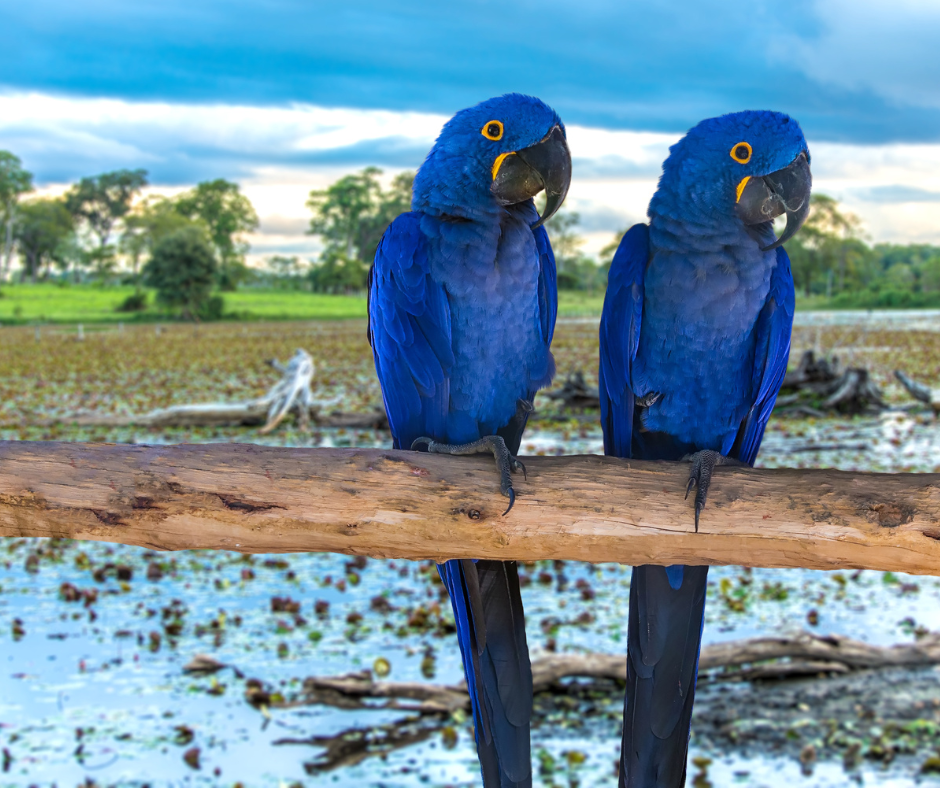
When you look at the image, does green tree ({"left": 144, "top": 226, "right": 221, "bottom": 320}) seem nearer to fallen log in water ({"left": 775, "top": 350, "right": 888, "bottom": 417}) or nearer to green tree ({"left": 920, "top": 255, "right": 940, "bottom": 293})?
Answer: fallen log in water ({"left": 775, "top": 350, "right": 888, "bottom": 417})

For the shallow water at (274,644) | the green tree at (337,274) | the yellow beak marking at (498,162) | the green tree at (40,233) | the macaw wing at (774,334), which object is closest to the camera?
the yellow beak marking at (498,162)

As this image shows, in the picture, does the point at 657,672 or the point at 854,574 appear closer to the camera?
the point at 657,672

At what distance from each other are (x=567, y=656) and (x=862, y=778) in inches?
A: 54.3

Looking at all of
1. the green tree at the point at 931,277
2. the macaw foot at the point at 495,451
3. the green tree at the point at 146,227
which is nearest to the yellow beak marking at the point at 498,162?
the macaw foot at the point at 495,451

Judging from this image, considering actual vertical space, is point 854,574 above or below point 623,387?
below

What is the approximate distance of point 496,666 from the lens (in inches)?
78.6

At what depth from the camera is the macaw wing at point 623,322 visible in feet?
7.38

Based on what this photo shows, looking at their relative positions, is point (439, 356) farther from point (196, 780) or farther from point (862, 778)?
point (862, 778)

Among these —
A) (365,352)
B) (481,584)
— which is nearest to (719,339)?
(481,584)

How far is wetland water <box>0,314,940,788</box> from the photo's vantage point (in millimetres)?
3404

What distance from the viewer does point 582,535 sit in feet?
6.09

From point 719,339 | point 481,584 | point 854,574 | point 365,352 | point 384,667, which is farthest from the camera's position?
Result: point 365,352

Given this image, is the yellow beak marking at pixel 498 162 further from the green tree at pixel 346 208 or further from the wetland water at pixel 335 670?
the green tree at pixel 346 208

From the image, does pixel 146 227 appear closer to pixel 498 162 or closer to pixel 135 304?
pixel 135 304
